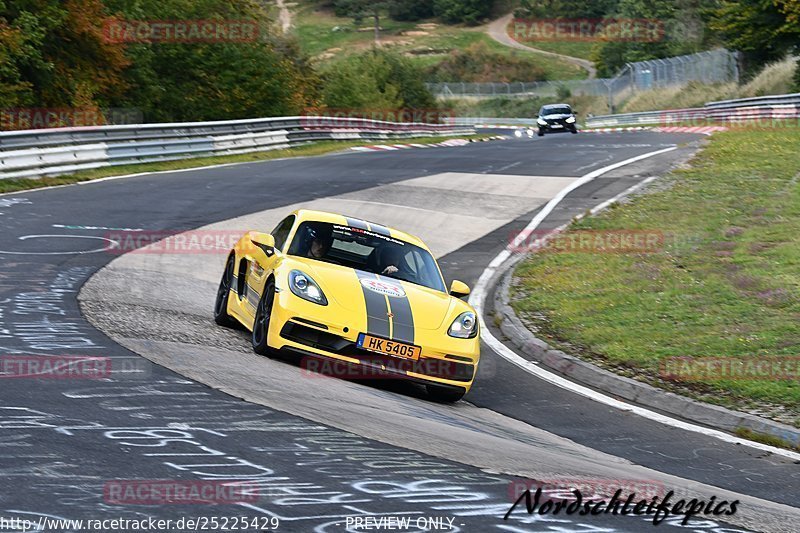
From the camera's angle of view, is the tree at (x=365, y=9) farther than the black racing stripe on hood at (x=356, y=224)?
Yes

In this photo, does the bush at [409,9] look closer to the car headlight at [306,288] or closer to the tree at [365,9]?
the tree at [365,9]

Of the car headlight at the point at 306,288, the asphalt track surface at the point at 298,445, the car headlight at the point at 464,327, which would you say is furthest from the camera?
the car headlight at the point at 464,327

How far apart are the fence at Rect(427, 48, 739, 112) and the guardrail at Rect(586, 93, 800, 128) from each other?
5.25 metres

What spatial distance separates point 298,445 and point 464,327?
3.76 meters

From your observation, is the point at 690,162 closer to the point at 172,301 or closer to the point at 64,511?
the point at 172,301

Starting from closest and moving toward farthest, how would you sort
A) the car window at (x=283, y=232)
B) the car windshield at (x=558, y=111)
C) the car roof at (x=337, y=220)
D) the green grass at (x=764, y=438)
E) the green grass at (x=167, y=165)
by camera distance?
the green grass at (x=764, y=438) < the car window at (x=283, y=232) < the car roof at (x=337, y=220) < the green grass at (x=167, y=165) < the car windshield at (x=558, y=111)

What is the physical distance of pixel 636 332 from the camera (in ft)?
40.7

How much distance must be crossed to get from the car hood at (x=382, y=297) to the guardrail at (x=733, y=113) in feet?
111

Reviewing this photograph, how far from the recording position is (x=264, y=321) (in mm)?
9602

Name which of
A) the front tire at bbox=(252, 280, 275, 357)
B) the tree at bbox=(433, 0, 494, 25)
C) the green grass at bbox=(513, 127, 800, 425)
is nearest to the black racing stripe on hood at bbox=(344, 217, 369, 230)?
the front tire at bbox=(252, 280, 275, 357)

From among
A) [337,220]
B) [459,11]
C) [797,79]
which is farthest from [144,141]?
[459,11]

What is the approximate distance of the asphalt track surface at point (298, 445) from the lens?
5.16 metres

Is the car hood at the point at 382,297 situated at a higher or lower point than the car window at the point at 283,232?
lower

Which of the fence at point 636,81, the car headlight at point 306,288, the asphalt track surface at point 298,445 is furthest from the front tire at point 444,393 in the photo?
the fence at point 636,81
